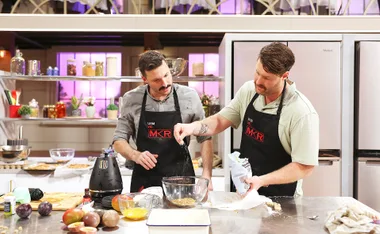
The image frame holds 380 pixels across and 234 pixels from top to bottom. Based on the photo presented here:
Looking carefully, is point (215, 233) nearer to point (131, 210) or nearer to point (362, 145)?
point (131, 210)

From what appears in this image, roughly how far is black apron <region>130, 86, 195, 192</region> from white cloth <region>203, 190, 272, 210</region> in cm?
51

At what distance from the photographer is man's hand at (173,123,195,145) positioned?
231 centimetres

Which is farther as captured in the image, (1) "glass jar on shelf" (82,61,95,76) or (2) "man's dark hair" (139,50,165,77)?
(1) "glass jar on shelf" (82,61,95,76)

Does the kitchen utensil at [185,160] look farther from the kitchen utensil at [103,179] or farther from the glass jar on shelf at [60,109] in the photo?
the glass jar on shelf at [60,109]

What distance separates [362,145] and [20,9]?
175 inches

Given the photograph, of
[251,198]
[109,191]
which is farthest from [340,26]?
[109,191]

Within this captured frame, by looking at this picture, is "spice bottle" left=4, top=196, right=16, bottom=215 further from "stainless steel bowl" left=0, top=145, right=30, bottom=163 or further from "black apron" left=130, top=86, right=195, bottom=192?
"stainless steel bowl" left=0, top=145, right=30, bottom=163

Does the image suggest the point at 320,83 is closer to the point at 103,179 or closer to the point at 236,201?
the point at 236,201

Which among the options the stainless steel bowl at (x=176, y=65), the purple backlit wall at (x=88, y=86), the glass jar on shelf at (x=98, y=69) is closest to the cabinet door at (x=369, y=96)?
the stainless steel bowl at (x=176, y=65)

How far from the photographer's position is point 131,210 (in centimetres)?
183

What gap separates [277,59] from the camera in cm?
211

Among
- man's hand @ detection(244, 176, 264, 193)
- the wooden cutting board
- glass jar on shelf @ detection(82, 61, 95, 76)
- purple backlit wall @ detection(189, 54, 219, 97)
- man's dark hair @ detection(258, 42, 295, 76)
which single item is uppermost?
purple backlit wall @ detection(189, 54, 219, 97)

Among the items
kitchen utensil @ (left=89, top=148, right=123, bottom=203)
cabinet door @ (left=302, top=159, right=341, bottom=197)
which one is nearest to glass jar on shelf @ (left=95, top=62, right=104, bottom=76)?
cabinet door @ (left=302, top=159, right=341, bottom=197)

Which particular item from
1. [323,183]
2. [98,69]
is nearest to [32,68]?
[98,69]
